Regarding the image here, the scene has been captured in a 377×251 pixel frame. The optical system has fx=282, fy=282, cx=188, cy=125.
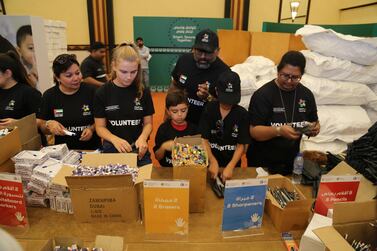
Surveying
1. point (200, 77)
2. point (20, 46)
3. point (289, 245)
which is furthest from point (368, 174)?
point (20, 46)

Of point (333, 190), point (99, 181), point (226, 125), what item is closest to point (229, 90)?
point (226, 125)

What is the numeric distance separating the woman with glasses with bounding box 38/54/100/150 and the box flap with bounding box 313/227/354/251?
4.66 ft

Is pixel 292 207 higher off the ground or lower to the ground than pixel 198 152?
lower

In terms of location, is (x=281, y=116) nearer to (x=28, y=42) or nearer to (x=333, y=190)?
(x=333, y=190)

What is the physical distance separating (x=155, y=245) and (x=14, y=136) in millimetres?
855

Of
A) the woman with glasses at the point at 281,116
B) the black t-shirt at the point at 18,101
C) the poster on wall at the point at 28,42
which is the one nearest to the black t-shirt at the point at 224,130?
the woman with glasses at the point at 281,116

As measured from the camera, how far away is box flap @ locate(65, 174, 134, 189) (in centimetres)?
111

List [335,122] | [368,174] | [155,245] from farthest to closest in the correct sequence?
[335,122] → [368,174] → [155,245]

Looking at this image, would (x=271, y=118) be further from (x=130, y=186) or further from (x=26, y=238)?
(x=26, y=238)

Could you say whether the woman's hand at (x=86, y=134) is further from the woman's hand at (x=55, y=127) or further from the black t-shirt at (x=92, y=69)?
the black t-shirt at (x=92, y=69)

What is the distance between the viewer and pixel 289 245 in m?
1.08

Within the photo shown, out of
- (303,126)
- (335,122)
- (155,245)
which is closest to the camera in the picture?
(155,245)

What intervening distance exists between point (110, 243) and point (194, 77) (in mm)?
1430

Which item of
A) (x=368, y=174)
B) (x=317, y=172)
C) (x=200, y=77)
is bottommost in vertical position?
(x=317, y=172)
